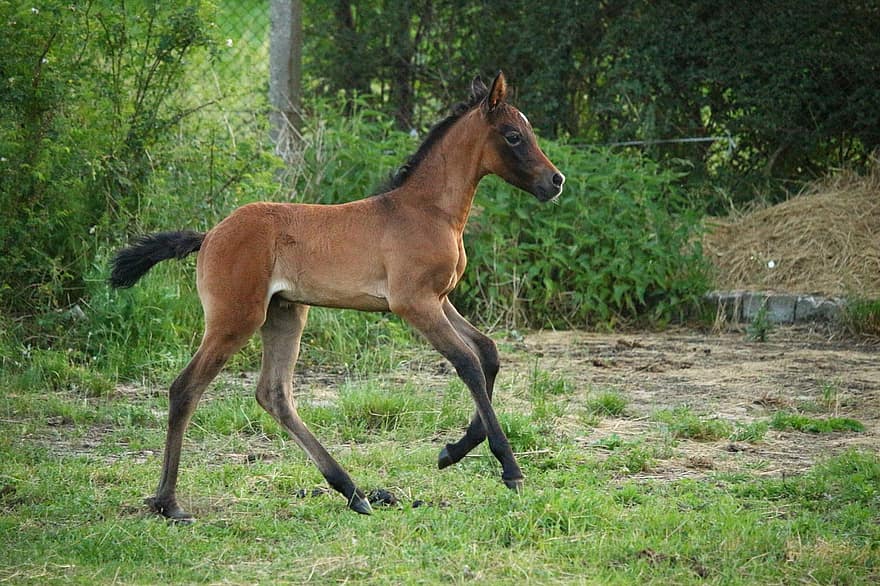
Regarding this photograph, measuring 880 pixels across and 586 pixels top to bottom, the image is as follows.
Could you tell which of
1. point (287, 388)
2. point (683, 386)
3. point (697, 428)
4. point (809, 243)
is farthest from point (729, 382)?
point (287, 388)

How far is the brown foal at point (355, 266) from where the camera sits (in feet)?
17.1

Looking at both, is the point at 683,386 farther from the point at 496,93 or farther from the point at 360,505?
the point at 360,505

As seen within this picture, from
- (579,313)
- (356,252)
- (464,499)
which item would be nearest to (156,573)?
(464,499)

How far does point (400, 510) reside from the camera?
5.07 m

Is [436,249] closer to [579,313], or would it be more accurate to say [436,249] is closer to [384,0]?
[579,313]

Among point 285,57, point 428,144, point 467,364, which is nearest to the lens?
point 467,364

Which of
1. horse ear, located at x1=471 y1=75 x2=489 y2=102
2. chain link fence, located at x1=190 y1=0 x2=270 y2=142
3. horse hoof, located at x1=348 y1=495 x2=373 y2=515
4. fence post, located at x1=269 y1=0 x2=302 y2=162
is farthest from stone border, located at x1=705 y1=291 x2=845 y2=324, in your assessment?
horse hoof, located at x1=348 y1=495 x2=373 y2=515

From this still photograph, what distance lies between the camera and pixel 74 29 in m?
7.86

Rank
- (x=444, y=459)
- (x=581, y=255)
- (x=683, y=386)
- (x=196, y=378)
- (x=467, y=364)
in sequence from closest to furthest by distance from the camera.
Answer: (x=196, y=378) → (x=467, y=364) → (x=444, y=459) → (x=683, y=386) → (x=581, y=255)

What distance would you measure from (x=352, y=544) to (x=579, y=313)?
17.7 ft

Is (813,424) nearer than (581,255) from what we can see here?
Yes

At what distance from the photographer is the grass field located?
4.33m

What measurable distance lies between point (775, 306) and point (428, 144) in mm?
4845

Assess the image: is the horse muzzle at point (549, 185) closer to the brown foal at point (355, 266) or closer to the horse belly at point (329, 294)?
the brown foal at point (355, 266)
